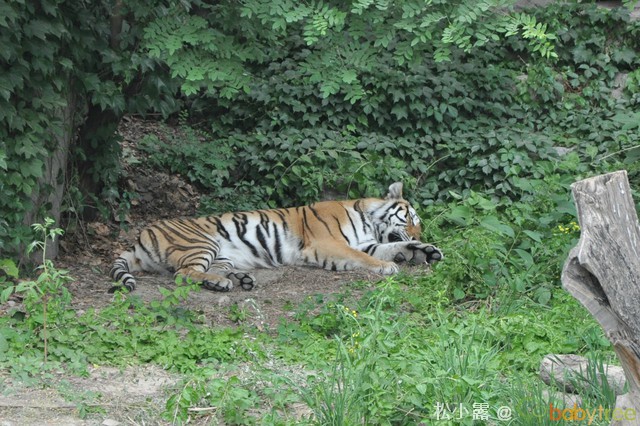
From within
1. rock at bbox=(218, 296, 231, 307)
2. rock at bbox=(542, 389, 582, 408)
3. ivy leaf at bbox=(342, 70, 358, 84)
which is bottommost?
rock at bbox=(542, 389, 582, 408)

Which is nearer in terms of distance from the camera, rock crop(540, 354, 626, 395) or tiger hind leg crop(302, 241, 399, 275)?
rock crop(540, 354, 626, 395)

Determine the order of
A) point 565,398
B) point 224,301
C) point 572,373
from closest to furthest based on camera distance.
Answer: point 565,398, point 572,373, point 224,301

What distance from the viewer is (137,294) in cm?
684

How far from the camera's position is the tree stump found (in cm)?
319

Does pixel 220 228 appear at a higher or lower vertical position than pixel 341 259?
higher

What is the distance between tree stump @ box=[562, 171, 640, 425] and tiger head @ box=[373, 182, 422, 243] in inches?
203

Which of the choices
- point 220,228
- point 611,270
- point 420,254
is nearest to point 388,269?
point 420,254

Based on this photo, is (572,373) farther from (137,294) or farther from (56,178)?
(56,178)

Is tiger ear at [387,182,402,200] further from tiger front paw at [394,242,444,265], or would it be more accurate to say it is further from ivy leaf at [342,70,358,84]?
ivy leaf at [342,70,358,84]

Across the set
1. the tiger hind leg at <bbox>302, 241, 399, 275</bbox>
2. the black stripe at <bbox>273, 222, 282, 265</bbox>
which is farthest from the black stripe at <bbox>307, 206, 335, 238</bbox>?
the black stripe at <bbox>273, 222, 282, 265</bbox>

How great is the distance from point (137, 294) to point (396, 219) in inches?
107

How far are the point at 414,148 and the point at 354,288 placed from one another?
272 cm

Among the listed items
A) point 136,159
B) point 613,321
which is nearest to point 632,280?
point 613,321

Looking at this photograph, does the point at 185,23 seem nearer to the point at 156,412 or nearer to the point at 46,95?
the point at 46,95
